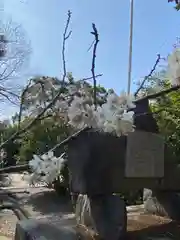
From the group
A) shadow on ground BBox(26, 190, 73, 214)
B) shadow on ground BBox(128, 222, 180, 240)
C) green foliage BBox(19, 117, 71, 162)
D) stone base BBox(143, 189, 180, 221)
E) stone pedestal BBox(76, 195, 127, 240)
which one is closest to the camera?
stone pedestal BBox(76, 195, 127, 240)

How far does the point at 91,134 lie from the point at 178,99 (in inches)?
103

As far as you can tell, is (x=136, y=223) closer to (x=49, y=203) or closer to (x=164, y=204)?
(x=164, y=204)

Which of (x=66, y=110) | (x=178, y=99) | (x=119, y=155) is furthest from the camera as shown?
(x=178, y=99)

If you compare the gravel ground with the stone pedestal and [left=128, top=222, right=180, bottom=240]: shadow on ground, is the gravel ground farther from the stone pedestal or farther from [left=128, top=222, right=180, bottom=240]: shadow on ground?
the stone pedestal

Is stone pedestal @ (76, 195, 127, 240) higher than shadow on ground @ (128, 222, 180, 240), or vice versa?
stone pedestal @ (76, 195, 127, 240)

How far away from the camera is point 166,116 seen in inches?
217

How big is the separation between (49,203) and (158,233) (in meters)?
4.53

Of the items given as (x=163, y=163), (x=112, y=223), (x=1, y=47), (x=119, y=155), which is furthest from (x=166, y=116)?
(x=1, y=47)

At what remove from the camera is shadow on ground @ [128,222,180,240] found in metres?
3.23

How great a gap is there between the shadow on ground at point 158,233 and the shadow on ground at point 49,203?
3353mm

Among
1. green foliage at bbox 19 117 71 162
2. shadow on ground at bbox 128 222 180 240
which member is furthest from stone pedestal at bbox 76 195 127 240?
green foliage at bbox 19 117 71 162

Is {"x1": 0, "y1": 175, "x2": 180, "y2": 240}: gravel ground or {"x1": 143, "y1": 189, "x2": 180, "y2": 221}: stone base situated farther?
{"x1": 143, "y1": 189, "x2": 180, "y2": 221}: stone base

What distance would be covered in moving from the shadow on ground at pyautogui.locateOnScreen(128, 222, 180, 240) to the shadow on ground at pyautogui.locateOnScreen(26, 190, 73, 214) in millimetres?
3353

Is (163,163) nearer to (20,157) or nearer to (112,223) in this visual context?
(112,223)
